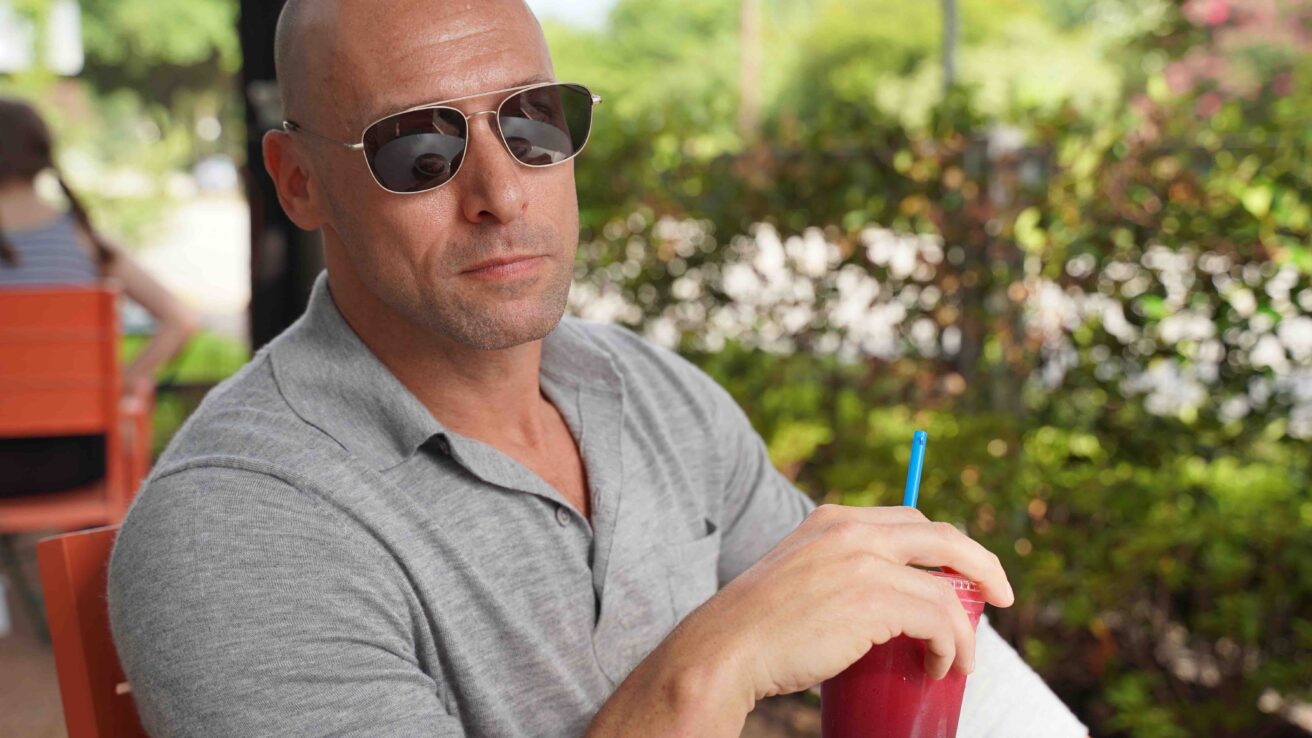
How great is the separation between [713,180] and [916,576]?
3.05 meters

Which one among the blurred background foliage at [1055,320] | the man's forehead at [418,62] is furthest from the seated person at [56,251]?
the man's forehead at [418,62]

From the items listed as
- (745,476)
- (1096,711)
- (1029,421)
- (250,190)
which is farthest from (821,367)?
(745,476)

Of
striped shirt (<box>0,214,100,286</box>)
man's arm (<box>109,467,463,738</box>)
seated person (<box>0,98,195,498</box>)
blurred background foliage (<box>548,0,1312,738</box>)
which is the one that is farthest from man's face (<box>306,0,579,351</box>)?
striped shirt (<box>0,214,100,286</box>)

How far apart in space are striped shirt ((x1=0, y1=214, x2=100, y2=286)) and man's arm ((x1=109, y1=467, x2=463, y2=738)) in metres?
3.51

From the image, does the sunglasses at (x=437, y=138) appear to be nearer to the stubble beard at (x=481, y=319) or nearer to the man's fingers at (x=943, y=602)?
the stubble beard at (x=481, y=319)

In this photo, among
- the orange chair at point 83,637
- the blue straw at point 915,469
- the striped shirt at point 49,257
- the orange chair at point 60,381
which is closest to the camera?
the blue straw at point 915,469

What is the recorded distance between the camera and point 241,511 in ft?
3.70

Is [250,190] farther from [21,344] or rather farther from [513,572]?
[513,572]

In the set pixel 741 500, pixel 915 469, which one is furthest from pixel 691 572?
pixel 915 469

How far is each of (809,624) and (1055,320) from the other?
2.70m

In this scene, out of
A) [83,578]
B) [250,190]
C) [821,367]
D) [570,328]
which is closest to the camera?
[83,578]

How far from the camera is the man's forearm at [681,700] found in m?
1.03

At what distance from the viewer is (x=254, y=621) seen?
106cm

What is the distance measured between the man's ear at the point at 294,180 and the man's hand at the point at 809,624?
0.73 metres
